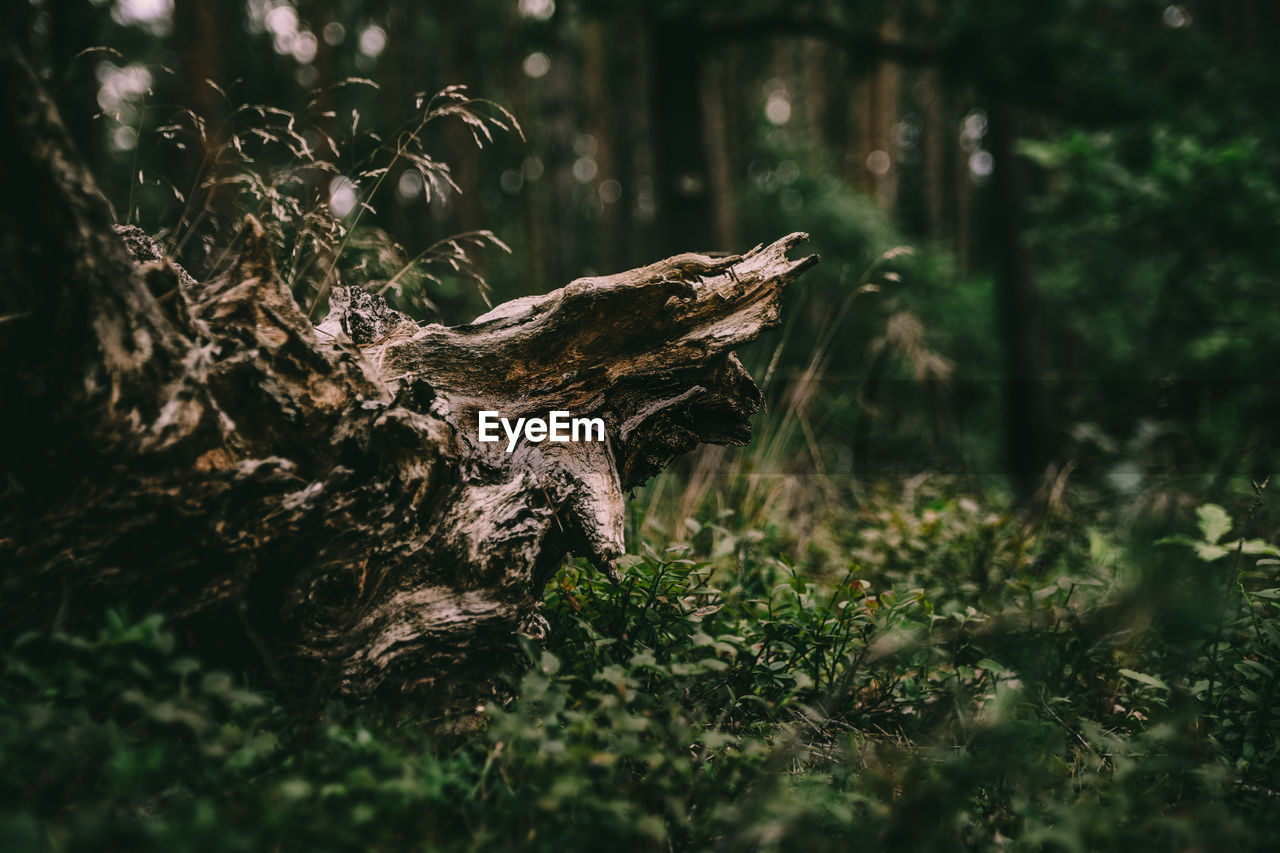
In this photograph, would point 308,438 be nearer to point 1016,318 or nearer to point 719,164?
point 719,164

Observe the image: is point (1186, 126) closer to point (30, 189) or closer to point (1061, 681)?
point (1061, 681)

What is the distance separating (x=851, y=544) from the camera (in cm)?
337

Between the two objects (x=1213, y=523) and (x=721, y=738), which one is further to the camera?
(x=1213, y=523)

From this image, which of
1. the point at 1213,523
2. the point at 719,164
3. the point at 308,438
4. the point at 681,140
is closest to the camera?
the point at 308,438

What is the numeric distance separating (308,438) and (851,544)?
2.50m

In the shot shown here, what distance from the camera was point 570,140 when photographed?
33.5 feet

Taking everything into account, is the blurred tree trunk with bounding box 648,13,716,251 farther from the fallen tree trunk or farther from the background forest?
the fallen tree trunk

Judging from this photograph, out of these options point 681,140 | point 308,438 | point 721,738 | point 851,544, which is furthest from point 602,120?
point 721,738

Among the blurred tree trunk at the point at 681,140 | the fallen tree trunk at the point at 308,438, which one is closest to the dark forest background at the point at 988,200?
the blurred tree trunk at the point at 681,140

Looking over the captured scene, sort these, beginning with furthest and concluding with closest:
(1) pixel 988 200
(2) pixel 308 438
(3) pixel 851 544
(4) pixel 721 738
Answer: (1) pixel 988 200 → (3) pixel 851 544 → (2) pixel 308 438 → (4) pixel 721 738

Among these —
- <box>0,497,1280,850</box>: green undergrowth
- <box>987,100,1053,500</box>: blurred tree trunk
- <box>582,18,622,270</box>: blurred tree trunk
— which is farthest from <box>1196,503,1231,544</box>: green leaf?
<box>582,18,622,270</box>: blurred tree trunk

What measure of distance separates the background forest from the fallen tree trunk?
0.51ft

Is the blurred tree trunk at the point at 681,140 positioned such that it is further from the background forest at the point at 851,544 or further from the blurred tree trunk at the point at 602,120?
the blurred tree trunk at the point at 602,120

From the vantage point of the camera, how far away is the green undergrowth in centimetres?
123
